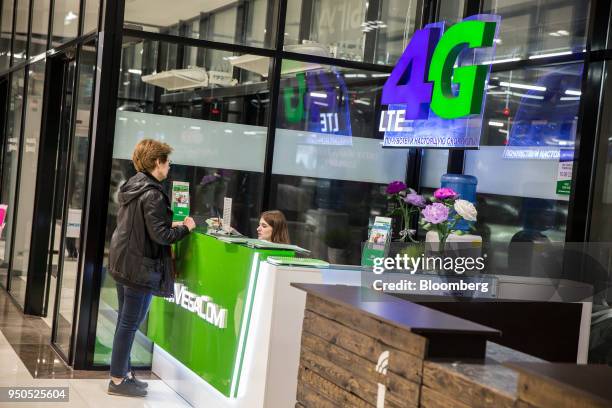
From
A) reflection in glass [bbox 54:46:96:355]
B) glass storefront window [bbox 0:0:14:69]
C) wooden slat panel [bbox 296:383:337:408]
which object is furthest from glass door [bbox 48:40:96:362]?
glass storefront window [bbox 0:0:14:69]

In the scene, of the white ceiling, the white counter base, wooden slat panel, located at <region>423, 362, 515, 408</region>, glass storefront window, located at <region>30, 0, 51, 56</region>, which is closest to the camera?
wooden slat panel, located at <region>423, 362, 515, 408</region>

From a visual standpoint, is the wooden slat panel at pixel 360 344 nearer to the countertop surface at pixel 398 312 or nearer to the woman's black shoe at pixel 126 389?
the countertop surface at pixel 398 312

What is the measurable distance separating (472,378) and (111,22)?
4.11 meters

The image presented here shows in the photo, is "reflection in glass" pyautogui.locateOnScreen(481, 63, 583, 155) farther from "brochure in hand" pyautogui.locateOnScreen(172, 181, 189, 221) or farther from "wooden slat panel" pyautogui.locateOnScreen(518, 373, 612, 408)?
"wooden slat panel" pyautogui.locateOnScreen(518, 373, 612, 408)

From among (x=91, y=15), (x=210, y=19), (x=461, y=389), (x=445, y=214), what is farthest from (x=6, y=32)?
(x=461, y=389)

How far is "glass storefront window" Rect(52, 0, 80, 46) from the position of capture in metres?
6.77

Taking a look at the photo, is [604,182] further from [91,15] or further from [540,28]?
[91,15]

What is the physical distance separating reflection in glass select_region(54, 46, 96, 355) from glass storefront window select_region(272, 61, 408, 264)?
55.2 inches

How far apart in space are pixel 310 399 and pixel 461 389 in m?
1.13

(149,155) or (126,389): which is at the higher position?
(149,155)

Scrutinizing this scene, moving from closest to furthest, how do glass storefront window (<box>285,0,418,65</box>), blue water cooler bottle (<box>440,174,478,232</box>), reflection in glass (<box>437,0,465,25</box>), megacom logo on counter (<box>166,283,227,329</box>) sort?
megacom logo on counter (<box>166,283,227,329</box>) < glass storefront window (<box>285,0,418,65</box>) < blue water cooler bottle (<box>440,174,478,232</box>) < reflection in glass (<box>437,0,465,25</box>)

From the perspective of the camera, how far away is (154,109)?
6.17 metres

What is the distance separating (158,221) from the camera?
510 cm

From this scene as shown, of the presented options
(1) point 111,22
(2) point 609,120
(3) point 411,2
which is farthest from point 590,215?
(1) point 111,22
